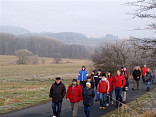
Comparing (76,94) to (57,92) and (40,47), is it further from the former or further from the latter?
(40,47)

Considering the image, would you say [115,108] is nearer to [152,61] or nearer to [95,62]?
[152,61]

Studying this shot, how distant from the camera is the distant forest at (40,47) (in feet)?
494

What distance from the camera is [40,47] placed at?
163875 mm

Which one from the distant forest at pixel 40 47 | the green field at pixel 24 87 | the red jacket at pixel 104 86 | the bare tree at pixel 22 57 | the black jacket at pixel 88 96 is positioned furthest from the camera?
the distant forest at pixel 40 47

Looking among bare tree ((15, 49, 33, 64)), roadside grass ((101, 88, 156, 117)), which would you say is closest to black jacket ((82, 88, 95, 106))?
roadside grass ((101, 88, 156, 117))

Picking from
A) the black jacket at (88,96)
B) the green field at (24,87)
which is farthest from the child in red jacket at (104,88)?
the green field at (24,87)

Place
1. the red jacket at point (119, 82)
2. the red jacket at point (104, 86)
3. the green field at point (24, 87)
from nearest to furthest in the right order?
Answer: the red jacket at point (104, 86) < the red jacket at point (119, 82) < the green field at point (24, 87)

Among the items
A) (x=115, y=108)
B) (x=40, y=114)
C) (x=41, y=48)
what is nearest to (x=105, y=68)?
(x=115, y=108)

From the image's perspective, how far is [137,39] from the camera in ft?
24.3

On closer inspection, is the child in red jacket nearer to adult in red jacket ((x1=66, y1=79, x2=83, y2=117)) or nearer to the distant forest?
adult in red jacket ((x1=66, y1=79, x2=83, y2=117))

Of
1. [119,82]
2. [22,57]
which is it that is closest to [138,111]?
[119,82]

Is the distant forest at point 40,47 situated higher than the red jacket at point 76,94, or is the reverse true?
the distant forest at point 40,47

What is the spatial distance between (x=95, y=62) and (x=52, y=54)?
414 ft

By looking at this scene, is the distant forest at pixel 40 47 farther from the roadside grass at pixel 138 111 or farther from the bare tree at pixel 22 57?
the roadside grass at pixel 138 111
